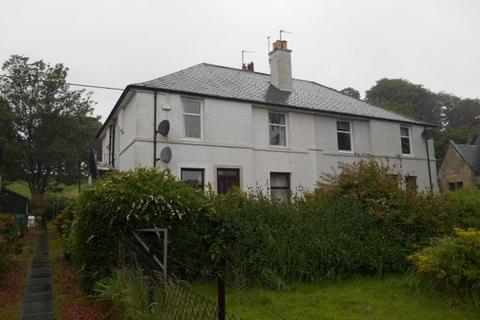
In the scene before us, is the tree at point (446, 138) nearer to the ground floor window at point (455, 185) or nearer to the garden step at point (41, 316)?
the ground floor window at point (455, 185)

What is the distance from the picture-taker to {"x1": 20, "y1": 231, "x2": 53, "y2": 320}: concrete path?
6619 millimetres

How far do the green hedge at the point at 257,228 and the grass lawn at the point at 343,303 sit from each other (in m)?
0.51

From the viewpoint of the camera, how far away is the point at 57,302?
7.31 metres

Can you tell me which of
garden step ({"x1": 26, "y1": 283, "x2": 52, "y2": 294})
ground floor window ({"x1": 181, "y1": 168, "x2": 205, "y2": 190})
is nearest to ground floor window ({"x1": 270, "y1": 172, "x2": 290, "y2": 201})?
ground floor window ({"x1": 181, "y1": 168, "x2": 205, "y2": 190})

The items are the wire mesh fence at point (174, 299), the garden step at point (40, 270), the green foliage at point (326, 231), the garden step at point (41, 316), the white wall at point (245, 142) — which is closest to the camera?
the wire mesh fence at point (174, 299)

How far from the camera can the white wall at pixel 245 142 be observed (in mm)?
15547

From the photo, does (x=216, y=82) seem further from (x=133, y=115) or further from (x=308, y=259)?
(x=308, y=259)

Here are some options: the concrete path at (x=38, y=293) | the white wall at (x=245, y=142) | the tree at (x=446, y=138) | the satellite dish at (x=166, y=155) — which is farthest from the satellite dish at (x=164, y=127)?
the tree at (x=446, y=138)

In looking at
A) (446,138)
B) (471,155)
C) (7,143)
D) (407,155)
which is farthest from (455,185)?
(7,143)

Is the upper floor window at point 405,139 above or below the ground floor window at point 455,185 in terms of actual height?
above

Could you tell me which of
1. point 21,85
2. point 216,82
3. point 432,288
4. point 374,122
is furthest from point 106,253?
point 21,85

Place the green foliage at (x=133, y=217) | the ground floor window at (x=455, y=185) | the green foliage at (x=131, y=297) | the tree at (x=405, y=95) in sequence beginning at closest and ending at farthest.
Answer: the green foliage at (x=131, y=297), the green foliage at (x=133, y=217), the ground floor window at (x=455, y=185), the tree at (x=405, y=95)

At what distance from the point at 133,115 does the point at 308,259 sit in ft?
32.8

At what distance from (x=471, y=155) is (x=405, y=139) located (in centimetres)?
1368
